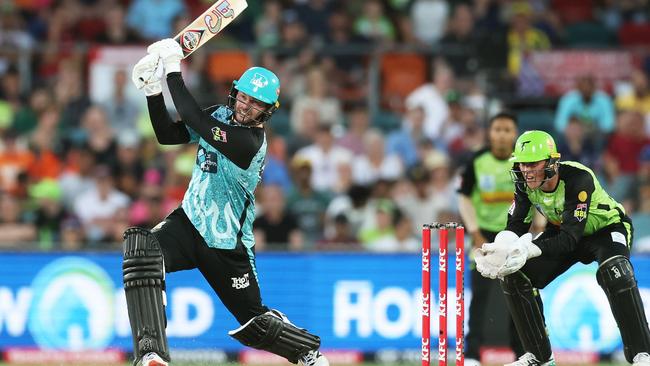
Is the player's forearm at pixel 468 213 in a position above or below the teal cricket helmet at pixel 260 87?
below

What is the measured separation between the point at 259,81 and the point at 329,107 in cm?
833

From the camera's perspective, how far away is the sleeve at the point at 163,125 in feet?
30.7

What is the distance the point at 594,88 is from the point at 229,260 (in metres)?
9.45

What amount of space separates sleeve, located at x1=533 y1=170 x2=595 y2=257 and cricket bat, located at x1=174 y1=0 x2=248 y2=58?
9.05ft

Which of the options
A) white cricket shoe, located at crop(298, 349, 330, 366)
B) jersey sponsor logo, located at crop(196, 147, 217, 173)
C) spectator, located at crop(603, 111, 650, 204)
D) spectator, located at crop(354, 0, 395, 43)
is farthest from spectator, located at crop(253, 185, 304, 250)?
jersey sponsor logo, located at crop(196, 147, 217, 173)

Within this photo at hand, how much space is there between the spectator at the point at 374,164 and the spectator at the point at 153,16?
346 cm

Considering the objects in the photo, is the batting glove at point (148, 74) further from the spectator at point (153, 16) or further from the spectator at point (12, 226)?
the spectator at point (153, 16)

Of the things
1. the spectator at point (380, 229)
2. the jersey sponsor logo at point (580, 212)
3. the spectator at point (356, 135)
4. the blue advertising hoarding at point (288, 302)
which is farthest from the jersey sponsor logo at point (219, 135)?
the spectator at point (356, 135)

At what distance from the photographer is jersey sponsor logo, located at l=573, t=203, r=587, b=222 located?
31.3 ft

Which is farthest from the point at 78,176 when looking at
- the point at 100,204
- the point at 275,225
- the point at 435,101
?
the point at 435,101

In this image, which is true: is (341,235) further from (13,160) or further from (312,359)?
(312,359)

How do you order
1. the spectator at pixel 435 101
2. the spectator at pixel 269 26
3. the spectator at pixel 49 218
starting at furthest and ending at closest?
the spectator at pixel 269 26 → the spectator at pixel 435 101 → the spectator at pixel 49 218

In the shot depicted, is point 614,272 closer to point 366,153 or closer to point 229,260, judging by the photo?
point 229,260

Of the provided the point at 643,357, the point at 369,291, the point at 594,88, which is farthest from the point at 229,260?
the point at 594,88
